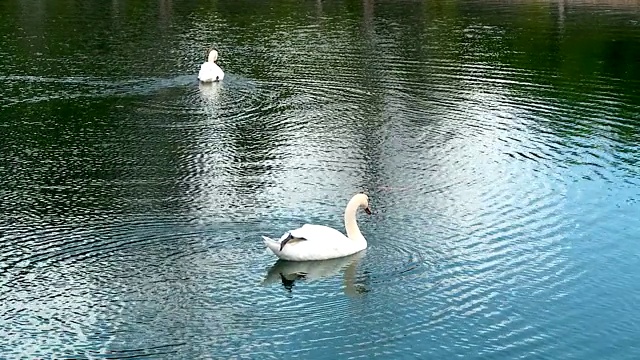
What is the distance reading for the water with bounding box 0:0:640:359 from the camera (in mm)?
15906

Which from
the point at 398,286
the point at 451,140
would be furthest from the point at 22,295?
the point at 451,140

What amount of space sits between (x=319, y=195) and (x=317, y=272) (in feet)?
13.9

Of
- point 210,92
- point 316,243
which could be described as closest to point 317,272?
point 316,243

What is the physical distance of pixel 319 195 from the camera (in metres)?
22.2

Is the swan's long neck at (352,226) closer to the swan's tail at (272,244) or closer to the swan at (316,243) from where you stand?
the swan at (316,243)

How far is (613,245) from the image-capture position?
19688mm

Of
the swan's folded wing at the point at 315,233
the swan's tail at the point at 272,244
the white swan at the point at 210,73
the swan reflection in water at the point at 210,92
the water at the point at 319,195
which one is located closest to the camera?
the water at the point at 319,195

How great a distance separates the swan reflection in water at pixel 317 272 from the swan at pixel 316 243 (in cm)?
9

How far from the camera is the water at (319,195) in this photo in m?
15.9

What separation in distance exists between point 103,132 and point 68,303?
481 inches

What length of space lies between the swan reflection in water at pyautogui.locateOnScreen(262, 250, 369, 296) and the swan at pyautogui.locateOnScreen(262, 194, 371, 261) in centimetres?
9

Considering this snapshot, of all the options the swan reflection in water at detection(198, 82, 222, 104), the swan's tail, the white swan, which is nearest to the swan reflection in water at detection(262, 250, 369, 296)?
the swan's tail

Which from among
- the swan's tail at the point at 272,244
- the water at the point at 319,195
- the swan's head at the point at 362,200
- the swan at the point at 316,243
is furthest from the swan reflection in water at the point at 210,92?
the swan's tail at the point at 272,244

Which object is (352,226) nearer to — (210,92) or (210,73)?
(210,92)
